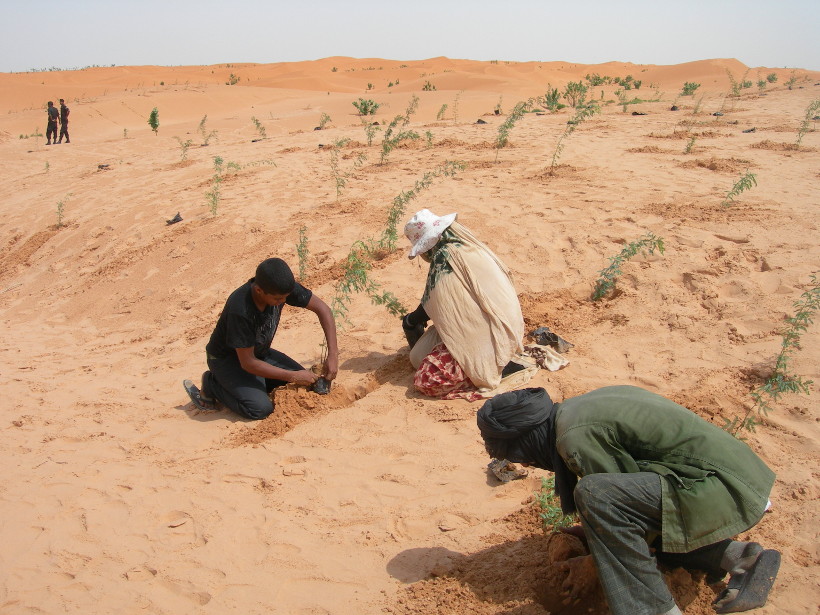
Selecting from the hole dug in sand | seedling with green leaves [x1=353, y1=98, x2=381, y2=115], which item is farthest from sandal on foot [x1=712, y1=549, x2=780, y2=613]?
seedling with green leaves [x1=353, y1=98, x2=381, y2=115]

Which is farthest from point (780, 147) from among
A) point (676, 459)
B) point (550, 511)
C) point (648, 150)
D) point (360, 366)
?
point (676, 459)

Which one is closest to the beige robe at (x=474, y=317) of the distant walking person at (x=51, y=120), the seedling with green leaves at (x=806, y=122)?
the seedling with green leaves at (x=806, y=122)

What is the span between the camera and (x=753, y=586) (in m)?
2.27

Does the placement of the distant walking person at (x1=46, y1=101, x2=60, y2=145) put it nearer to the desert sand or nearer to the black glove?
the desert sand

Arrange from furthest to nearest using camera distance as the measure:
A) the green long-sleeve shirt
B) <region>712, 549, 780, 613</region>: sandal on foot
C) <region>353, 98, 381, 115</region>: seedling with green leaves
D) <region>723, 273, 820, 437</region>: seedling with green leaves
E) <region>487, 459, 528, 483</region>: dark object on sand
→ <region>353, 98, 381, 115</region>: seedling with green leaves < <region>723, 273, 820, 437</region>: seedling with green leaves < <region>487, 459, 528, 483</region>: dark object on sand < <region>712, 549, 780, 613</region>: sandal on foot < the green long-sleeve shirt

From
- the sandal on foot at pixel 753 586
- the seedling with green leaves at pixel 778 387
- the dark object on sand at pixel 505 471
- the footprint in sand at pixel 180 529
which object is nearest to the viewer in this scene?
the sandal on foot at pixel 753 586

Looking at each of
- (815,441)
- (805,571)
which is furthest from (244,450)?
(815,441)

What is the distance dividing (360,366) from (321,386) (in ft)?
1.87

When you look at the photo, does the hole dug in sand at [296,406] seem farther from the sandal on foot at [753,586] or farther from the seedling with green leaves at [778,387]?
the sandal on foot at [753,586]

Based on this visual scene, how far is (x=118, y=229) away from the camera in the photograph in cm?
875

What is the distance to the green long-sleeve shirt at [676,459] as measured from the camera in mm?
2057

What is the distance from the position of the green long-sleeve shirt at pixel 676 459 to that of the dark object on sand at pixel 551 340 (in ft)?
7.04

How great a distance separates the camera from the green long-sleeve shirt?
2057mm

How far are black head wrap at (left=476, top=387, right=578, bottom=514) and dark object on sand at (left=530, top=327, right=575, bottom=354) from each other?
2101 millimetres
